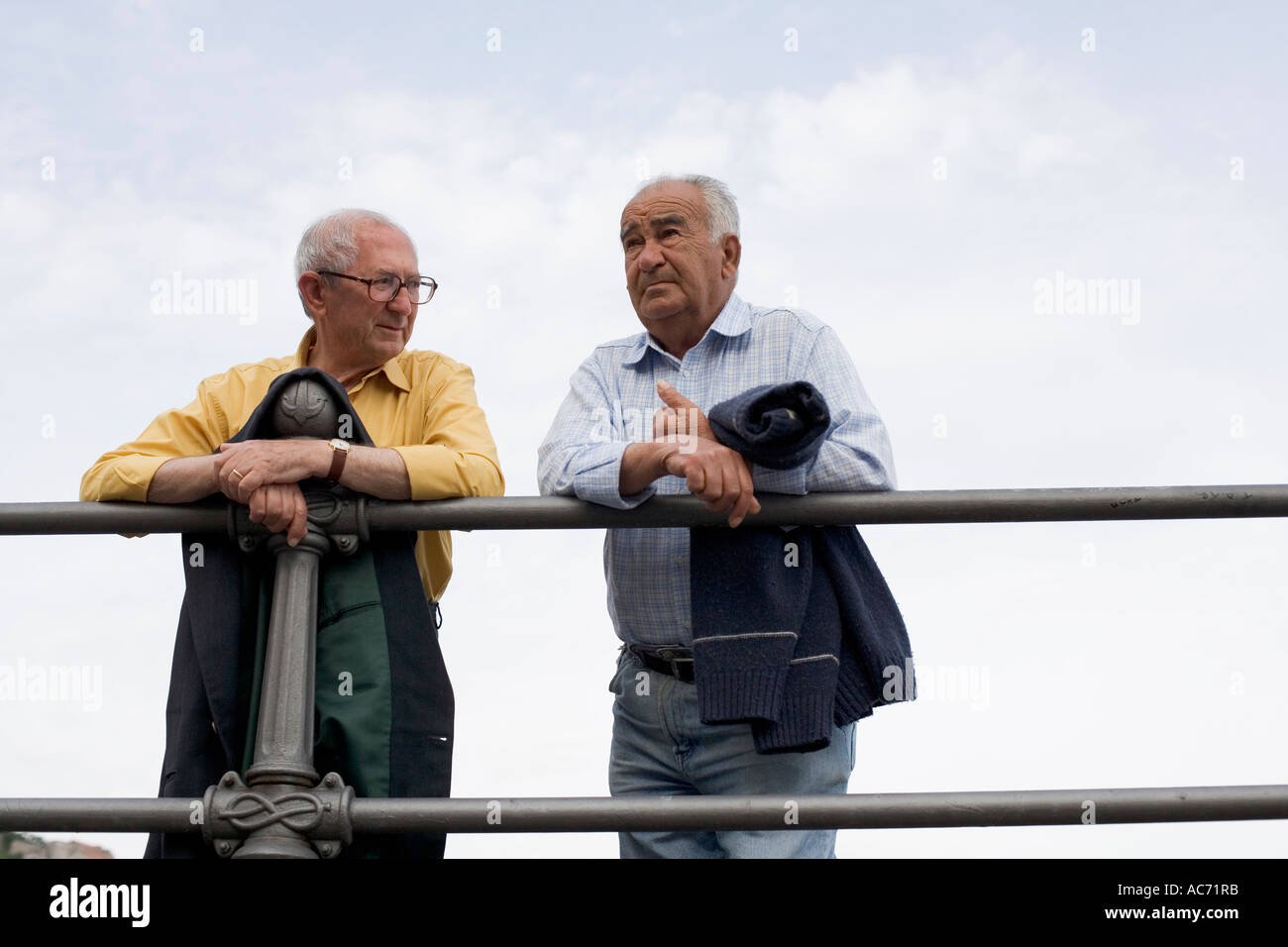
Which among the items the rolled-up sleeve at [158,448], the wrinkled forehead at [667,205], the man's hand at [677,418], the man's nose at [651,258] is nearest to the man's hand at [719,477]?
the man's hand at [677,418]

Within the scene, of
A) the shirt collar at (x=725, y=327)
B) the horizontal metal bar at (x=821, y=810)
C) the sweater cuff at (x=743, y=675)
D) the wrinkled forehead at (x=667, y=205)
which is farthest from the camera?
the wrinkled forehead at (x=667, y=205)

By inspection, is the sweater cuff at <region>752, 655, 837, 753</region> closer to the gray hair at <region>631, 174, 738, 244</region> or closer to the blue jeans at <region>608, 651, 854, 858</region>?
the blue jeans at <region>608, 651, 854, 858</region>

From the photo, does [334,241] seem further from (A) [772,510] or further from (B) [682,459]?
(A) [772,510]

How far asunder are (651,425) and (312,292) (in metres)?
0.84

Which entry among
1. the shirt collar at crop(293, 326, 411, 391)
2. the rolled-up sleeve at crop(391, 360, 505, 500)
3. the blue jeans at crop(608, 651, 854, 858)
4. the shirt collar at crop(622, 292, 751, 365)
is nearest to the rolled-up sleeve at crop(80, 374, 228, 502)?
the shirt collar at crop(293, 326, 411, 391)

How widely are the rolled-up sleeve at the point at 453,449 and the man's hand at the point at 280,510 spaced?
20cm

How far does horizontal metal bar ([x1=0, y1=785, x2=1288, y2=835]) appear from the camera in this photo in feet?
7.34

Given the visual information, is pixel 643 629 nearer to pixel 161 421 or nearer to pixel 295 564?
pixel 295 564

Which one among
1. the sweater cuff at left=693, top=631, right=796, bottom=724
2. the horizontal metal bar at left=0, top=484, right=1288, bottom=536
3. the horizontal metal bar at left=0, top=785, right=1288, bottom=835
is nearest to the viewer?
the horizontal metal bar at left=0, top=785, right=1288, bottom=835

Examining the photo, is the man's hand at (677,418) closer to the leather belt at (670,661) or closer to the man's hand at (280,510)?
the leather belt at (670,661)

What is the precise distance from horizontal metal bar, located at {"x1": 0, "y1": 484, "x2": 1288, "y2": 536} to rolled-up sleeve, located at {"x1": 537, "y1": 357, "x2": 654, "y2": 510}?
43 mm

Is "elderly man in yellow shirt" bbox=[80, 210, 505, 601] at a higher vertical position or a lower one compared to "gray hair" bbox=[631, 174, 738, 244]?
lower

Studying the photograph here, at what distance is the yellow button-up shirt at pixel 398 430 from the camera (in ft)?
8.48

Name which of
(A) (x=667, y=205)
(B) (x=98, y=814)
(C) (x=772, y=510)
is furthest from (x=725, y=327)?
(B) (x=98, y=814)
